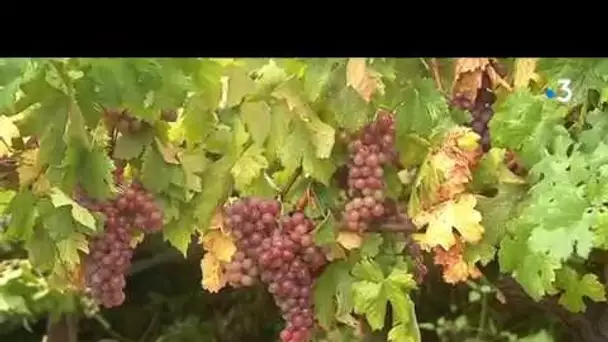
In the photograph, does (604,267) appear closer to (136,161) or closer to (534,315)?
(534,315)

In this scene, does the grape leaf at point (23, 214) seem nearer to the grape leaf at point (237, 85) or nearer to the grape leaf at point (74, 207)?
the grape leaf at point (74, 207)

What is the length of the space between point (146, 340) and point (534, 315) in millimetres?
659

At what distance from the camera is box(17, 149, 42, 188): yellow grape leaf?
127cm

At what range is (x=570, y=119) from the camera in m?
1.25

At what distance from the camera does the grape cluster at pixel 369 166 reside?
1.28 m

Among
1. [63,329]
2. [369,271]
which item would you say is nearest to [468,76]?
[369,271]

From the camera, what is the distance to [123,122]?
49.6 inches

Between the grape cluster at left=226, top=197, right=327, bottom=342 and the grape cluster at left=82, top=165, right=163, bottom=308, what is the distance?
0.33ft

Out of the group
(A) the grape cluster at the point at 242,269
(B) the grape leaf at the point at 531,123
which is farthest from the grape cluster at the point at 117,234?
(B) the grape leaf at the point at 531,123

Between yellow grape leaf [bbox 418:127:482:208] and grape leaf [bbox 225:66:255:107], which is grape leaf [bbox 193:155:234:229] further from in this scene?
yellow grape leaf [bbox 418:127:482:208]

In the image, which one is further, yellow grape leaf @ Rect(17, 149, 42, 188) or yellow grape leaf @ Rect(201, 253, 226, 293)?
yellow grape leaf @ Rect(201, 253, 226, 293)

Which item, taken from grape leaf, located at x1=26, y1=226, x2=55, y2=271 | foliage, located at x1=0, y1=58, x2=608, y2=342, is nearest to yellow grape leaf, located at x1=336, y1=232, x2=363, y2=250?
foliage, located at x1=0, y1=58, x2=608, y2=342

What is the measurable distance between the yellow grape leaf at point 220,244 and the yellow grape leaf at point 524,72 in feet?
1.32
